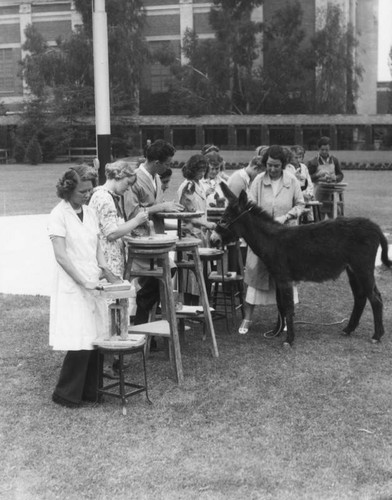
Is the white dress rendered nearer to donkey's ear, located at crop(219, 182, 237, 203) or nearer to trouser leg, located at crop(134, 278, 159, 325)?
trouser leg, located at crop(134, 278, 159, 325)

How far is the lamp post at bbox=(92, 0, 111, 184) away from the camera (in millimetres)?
11516

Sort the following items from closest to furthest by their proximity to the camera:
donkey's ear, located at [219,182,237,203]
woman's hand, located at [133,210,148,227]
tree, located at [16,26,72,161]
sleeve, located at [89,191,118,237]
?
woman's hand, located at [133,210,148,227] → sleeve, located at [89,191,118,237] → donkey's ear, located at [219,182,237,203] → tree, located at [16,26,72,161]

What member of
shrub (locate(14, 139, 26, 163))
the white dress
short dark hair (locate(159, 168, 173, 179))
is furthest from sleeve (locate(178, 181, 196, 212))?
shrub (locate(14, 139, 26, 163))

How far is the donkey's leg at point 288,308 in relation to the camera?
766 centimetres

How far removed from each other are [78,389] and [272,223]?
287 cm

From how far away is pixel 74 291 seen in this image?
18.9 feet

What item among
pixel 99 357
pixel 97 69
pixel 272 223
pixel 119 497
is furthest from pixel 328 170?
pixel 119 497

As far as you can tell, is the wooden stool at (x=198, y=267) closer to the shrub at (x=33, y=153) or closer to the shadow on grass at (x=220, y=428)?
the shadow on grass at (x=220, y=428)

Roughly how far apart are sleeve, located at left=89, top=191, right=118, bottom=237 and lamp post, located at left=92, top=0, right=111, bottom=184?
5540mm

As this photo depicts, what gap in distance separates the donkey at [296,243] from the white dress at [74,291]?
7.00 feet

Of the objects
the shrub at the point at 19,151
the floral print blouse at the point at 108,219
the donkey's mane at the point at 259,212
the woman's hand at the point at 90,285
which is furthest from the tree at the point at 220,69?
the woman's hand at the point at 90,285

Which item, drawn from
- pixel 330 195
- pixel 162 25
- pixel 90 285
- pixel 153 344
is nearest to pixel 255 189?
pixel 153 344

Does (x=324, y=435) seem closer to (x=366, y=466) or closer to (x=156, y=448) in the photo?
(x=366, y=466)

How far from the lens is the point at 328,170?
15.1m
